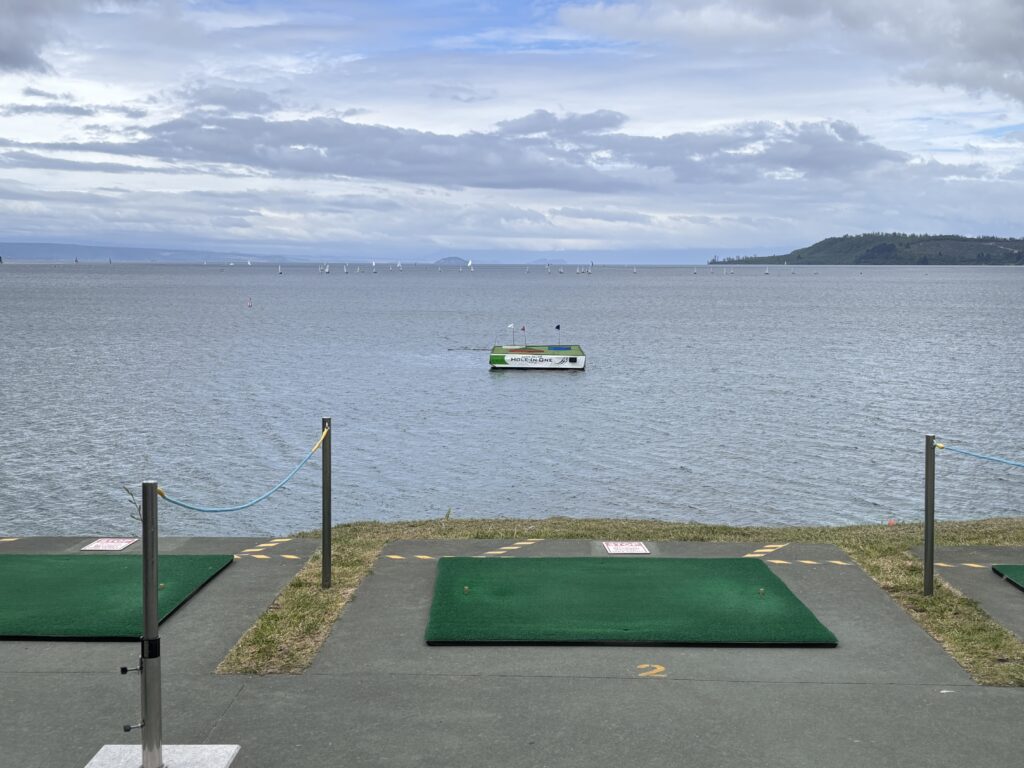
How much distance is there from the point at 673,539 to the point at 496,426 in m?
27.8

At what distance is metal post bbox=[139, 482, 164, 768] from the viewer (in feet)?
18.8

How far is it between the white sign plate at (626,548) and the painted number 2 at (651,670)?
10.1ft

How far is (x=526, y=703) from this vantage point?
22.7ft

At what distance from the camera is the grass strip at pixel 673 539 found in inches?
305

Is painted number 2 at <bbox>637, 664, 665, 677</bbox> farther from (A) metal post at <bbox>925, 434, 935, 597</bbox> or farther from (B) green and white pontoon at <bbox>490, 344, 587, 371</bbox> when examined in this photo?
(B) green and white pontoon at <bbox>490, 344, 587, 371</bbox>

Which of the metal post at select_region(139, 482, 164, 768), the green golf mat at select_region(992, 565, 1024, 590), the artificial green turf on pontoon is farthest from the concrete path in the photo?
the green golf mat at select_region(992, 565, 1024, 590)

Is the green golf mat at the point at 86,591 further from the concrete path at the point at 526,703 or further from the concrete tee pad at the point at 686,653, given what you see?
the concrete tee pad at the point at 686,653

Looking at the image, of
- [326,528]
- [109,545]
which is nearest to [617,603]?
[326,528]

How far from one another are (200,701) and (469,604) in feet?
8.50

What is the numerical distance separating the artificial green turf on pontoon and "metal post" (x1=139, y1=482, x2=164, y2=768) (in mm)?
2613

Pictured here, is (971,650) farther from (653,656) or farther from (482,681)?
(482,681)

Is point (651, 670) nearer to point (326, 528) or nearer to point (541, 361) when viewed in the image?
point (326, 528)

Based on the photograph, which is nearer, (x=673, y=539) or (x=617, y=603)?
(x=617, y=603)

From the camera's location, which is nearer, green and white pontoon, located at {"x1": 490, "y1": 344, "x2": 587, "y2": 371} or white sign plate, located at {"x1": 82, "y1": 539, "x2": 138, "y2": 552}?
white sign plate, located at {"x1": 82, "y1": 539, "x2": 138, "y2": 552}
